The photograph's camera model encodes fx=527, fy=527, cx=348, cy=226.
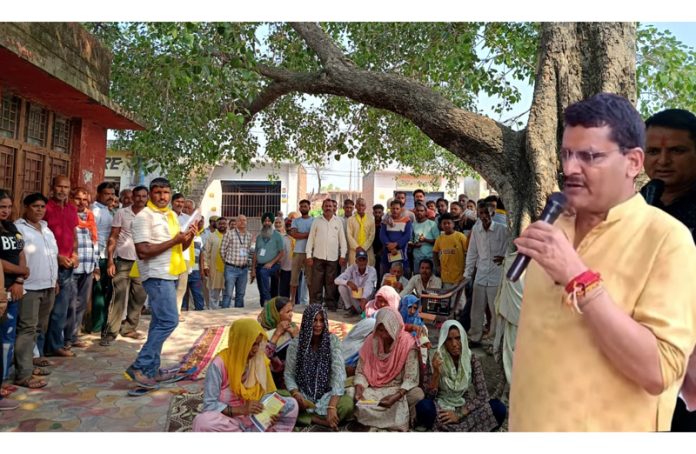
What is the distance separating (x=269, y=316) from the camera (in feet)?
16.5

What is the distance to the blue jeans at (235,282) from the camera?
884 cm

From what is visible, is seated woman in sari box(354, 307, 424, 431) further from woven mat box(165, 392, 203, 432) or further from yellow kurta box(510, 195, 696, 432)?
yellow kurta box(510, 195, 696, 432)

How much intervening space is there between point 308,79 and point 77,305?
358 centimetres

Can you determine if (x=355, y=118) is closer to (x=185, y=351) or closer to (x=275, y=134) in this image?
(x=275, y=134)

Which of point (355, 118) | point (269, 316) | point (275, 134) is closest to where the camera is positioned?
point (269, 316)

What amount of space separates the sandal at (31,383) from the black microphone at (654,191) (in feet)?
15.7

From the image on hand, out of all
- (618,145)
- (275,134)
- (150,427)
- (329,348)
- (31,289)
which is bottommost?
(150,427)

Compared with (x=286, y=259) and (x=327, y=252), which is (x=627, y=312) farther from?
(x=286, y=259)

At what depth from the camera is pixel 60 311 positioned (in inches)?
208

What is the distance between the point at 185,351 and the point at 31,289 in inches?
78.4

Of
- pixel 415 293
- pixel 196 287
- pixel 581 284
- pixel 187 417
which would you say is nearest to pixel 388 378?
pixel 187 417

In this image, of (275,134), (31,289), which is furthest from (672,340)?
(275,134)

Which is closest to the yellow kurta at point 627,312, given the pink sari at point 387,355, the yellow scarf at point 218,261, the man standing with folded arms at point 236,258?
the pink sari at point 387,355

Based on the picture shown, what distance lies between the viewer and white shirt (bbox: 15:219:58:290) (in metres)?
4.53
